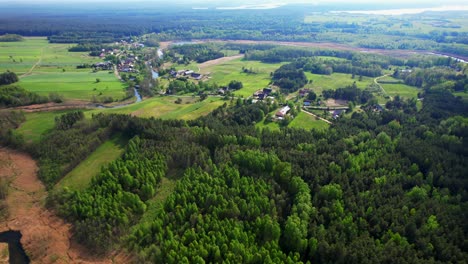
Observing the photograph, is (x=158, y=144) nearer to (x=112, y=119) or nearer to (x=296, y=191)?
(x=112, y=119)

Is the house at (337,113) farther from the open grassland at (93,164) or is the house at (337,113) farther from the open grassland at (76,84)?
the open grassland at (76,84)

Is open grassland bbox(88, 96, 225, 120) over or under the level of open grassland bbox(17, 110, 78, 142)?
under

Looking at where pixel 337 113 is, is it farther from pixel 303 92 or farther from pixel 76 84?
pixel 76 84

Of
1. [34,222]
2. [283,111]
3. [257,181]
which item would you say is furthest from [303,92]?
[34,222]

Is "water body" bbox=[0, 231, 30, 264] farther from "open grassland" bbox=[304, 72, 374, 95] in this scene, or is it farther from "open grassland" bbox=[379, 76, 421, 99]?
"open grassland" bbox=[379, 76, 421, 99]

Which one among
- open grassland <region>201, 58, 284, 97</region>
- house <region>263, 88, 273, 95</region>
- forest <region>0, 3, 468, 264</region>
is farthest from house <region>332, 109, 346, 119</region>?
open grassland <region>201, 58, 284, 97</region>

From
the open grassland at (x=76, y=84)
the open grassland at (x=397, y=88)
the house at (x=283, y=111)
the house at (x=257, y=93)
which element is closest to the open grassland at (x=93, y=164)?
the open grassland at (x=76, y=84)
